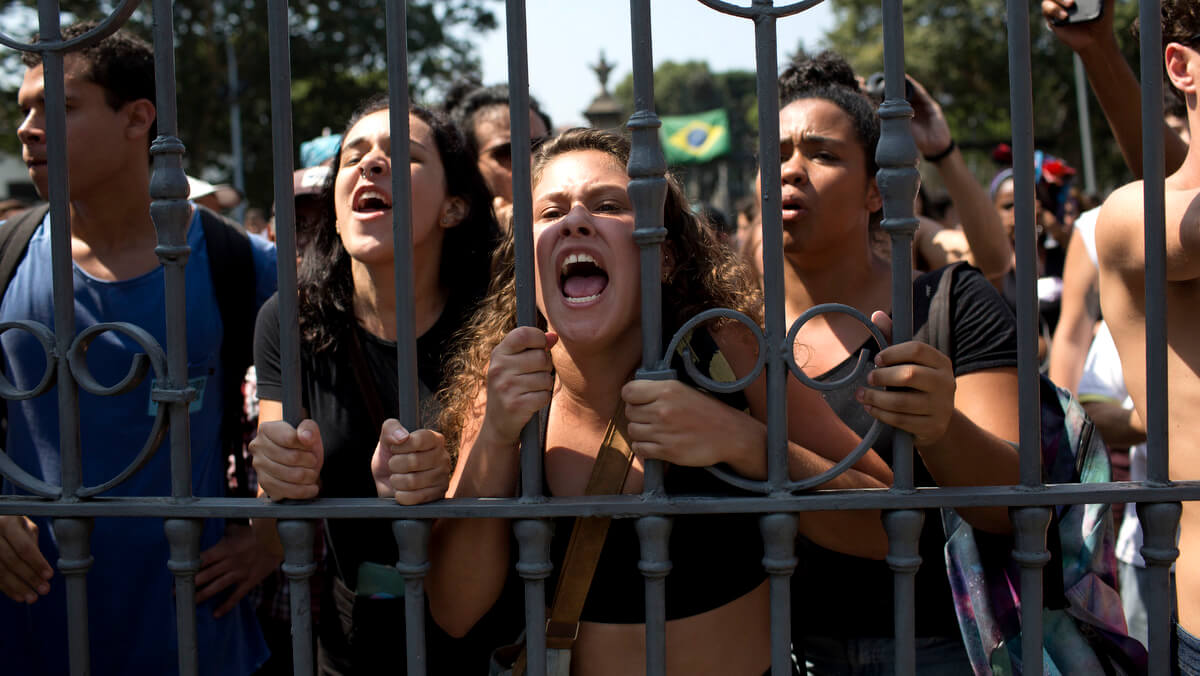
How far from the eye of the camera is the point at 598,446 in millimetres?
1873

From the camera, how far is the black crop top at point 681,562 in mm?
1771

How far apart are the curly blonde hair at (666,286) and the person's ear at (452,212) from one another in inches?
22.6

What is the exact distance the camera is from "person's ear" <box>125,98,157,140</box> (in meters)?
2.70

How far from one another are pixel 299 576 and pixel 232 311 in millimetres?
1352

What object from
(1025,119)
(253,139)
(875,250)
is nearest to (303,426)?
(1025,119)

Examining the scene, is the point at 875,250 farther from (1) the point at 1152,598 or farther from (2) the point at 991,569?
(1) the point at 1152,598

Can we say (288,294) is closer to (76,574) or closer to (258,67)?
(76,574)

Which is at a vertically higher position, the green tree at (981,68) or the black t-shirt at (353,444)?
the green tree at (981,68)

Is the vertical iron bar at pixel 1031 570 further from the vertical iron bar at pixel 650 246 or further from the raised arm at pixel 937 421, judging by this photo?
the vertical iron bar at pixel 650 246

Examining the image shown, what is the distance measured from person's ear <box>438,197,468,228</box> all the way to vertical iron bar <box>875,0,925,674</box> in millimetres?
1552

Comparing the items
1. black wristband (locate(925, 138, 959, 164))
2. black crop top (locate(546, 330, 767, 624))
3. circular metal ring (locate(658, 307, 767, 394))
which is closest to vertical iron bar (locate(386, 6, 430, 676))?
black crop top (locate(546, 330, 767, 624))

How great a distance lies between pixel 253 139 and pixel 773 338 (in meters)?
25.6

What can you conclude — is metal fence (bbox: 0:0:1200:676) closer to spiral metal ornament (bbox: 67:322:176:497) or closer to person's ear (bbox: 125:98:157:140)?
spiral metal ornament (bbox: 67:322:176:497)

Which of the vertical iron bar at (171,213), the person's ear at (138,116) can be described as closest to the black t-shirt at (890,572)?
the vertical iron bar at (171,213)
